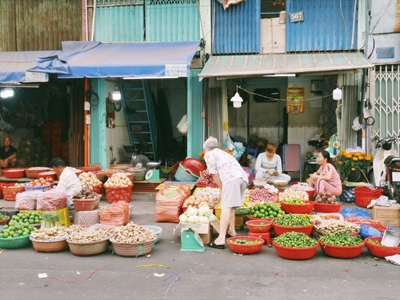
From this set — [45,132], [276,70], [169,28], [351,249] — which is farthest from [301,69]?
[45,132]

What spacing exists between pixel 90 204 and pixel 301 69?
551 cm

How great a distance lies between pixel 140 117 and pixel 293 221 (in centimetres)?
790

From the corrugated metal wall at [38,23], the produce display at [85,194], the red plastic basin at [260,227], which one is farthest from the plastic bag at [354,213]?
the corrugated metal wall at [38,23]

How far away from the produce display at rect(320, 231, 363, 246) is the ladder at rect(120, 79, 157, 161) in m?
7.78

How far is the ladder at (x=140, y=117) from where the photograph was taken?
13812mm

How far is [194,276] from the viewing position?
6395 millimetres

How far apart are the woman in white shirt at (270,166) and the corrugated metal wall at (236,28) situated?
8.87 feet

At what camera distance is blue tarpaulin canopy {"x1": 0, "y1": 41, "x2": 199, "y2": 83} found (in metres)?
10.6

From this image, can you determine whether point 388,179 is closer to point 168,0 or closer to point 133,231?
point 133,231

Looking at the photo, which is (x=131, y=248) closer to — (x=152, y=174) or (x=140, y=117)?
(x=152, y=174)

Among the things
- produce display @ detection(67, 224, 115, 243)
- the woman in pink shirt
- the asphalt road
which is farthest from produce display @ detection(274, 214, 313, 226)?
produce display @ detection(67, 224, 115, 243)

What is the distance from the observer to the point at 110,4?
12.8 metres

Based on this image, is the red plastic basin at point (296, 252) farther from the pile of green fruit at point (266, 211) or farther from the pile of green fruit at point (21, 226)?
the pile of green fruit at point (21, 226)

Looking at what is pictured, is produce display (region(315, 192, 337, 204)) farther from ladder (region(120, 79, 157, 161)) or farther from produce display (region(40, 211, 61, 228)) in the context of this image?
ladder (region(120, 79, 157, 161))
